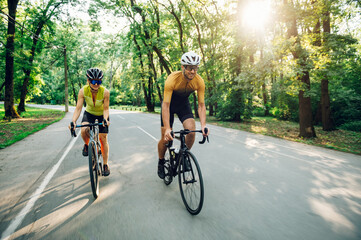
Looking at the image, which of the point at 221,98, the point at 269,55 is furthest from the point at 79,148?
the point at 221,98

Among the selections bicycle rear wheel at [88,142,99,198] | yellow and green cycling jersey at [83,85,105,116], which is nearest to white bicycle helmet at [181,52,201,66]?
yellow and green cycling jersey at [83,85,105,116]

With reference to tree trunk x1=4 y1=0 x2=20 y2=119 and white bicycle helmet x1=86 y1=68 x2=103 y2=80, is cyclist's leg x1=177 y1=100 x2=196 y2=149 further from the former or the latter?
tree trunk x1=4 y1=0 x2=20 y2=119

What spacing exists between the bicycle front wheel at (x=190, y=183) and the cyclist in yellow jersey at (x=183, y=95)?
0.42 metres

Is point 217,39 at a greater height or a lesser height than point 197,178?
greater

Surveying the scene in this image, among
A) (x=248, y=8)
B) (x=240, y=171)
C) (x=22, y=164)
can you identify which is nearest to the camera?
(x=240, y=171)

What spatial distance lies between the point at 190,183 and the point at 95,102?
2.47m

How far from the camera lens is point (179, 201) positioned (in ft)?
9.63

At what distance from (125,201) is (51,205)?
43.7 inches

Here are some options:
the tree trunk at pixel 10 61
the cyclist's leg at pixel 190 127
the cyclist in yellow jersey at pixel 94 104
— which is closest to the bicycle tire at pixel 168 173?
the cyclist's leg at pixel 190 127

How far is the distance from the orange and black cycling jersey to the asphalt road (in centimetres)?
170

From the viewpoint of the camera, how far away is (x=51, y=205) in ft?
9.23

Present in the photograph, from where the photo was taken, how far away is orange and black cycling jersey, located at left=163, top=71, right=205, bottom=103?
2.96 meters

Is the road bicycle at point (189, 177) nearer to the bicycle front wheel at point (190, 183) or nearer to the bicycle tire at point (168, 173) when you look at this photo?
A: the bicycle front wheel at point (190, 183)

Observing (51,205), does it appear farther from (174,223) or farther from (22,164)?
(22,164)
